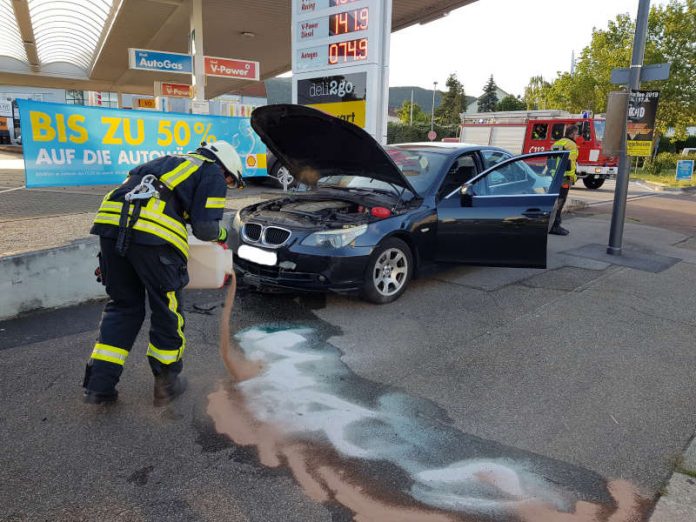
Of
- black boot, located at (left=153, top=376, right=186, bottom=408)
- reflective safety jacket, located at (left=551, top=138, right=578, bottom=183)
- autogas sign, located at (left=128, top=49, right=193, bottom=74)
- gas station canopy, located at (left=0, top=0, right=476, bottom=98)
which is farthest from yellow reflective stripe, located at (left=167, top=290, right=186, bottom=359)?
autogas sign, located at (left=128, top=49, right=193, bottom=74)

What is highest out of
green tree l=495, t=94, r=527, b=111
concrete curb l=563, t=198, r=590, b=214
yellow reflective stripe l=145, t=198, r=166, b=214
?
green tree l=495, t=94, r=527, b=111

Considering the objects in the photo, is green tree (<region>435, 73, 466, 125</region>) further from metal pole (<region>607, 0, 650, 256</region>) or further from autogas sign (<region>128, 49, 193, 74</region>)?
metal pole (<region>607, 0, 650, 256</region>)

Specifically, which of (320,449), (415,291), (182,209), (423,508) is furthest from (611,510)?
(415,291)

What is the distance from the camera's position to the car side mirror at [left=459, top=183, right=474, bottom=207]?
17.5 ft

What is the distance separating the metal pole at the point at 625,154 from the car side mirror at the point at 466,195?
307 centimetres

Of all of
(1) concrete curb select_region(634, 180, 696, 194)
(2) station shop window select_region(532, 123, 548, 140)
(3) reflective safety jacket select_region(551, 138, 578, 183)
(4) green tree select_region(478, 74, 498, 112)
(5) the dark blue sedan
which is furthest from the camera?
(4) green tree select_region(478, 74, 498, 112)

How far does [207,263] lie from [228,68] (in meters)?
12.9

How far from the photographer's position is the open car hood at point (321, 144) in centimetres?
484

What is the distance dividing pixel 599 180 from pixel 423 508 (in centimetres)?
1846

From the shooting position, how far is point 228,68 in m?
14.9

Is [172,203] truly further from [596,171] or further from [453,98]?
[453,98]

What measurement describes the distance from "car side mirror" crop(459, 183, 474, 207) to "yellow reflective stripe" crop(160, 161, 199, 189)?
10.1 ft

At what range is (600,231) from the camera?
948 centimetres

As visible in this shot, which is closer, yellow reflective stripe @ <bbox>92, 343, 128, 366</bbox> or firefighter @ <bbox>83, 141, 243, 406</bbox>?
firefighter @ <bbox>83, 141, 243, 406</bbox>
